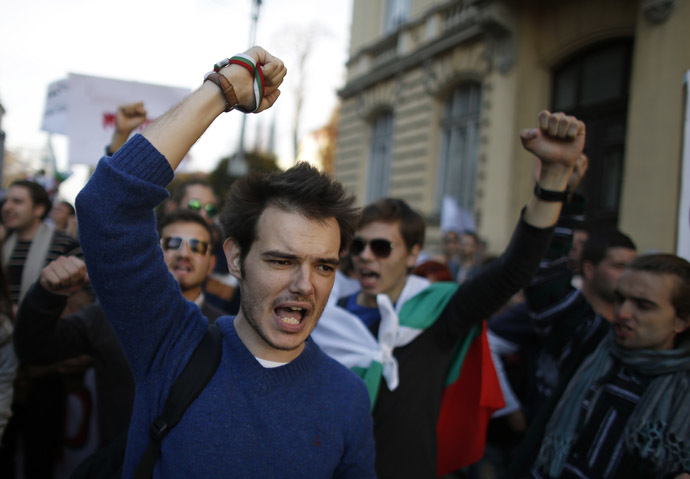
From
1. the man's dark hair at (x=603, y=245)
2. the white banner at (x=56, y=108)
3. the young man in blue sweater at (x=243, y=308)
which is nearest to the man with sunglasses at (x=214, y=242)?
the white banner at (x=56, y=108)

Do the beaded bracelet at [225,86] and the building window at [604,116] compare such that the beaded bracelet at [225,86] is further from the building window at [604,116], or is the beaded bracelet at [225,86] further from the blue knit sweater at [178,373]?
the building window at [604,116]

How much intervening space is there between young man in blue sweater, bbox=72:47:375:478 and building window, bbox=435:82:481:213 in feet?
30.5

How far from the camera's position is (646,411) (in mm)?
1992

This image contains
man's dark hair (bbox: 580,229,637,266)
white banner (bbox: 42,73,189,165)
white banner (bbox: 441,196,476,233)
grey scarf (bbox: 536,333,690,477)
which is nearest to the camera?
grey scarf (bbox: 536,333,690,477)

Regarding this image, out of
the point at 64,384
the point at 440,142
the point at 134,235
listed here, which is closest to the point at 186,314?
the point at 134,235

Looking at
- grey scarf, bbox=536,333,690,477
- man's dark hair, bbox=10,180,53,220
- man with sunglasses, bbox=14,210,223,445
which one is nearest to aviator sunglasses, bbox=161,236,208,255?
man with sunglasses, bbox=14,210,223,445

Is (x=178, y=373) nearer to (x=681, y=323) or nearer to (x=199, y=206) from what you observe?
(x=681, y=323)

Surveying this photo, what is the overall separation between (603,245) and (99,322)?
285 cm

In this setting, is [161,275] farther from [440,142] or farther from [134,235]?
[440,142]

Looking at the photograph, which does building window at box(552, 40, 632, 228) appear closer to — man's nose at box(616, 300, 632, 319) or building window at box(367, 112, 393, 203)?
building window at box(367, 112, 393, 203)

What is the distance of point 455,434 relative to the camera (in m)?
2.50

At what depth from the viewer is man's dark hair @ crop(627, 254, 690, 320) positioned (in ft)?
7.07

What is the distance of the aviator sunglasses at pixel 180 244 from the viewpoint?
2.63 metres

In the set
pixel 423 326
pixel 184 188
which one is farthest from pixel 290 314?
pixel 184 188
